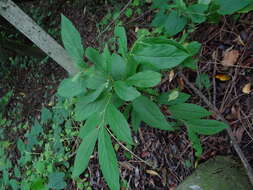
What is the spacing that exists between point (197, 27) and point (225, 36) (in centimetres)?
18

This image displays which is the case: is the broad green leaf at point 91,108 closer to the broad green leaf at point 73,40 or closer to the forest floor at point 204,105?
the broad green leaf at point 73,40

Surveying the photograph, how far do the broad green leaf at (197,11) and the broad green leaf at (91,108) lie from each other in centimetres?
66

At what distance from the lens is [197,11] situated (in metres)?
1.33

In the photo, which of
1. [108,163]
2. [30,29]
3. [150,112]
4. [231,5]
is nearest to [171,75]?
[231,5]

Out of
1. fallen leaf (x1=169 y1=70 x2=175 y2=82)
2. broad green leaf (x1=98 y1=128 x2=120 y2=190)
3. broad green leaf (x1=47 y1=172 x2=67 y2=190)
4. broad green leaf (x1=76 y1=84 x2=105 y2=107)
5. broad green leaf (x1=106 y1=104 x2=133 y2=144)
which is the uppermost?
broad green leaf (x1=76 y1=84 x2=105 y2=107)

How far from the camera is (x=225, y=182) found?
116 cm

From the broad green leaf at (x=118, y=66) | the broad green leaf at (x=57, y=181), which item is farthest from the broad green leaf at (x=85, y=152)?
the broad green leaf at (x=57, y=181)

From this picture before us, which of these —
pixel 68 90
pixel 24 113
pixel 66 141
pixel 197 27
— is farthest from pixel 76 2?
pixel 68 90

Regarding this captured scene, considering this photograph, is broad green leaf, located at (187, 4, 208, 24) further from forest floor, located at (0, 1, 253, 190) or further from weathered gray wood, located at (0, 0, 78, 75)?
weathered gray wood, located at (0, 0, 78, 75)

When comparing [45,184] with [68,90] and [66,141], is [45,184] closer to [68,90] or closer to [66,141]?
[66,141]

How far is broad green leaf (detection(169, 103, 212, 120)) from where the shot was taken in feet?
3.71

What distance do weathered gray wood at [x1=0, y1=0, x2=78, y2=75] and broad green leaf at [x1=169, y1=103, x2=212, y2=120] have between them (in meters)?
0.87

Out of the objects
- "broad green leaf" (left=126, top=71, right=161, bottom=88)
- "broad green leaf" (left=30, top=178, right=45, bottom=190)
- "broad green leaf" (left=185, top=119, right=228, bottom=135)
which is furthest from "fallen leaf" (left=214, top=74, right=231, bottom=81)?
"broad green leaf" (left=30, top=178, right=45, bottom=190)

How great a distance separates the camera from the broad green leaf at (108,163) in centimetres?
91
